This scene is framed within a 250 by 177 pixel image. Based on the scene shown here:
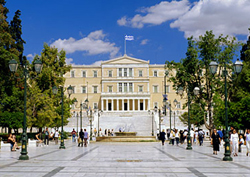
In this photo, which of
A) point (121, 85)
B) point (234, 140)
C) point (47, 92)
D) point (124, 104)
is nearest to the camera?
point (234, 140)

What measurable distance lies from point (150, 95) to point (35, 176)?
83.1 m

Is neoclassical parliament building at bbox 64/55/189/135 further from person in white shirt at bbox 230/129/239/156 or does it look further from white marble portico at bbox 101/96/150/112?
person in white shirt at bbox 230/129/239/156

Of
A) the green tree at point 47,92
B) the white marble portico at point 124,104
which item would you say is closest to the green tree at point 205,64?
the green tree at point 47,92

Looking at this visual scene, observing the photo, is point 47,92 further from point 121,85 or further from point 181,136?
point 121,85

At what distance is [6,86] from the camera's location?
126 feet

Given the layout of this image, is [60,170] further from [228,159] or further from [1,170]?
[228,159]

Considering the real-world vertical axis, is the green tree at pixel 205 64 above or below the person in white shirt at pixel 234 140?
above

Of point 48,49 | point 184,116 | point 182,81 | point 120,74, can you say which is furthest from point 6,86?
point 120,74

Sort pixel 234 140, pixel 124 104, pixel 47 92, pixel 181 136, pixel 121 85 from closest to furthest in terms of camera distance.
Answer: pixel 234 140
pixel 181 136
pixel 47 92
pixel 124 104
pixel 121 85

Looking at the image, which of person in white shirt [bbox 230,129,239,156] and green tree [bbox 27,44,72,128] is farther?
green tree [bbox 27,44,72,128]

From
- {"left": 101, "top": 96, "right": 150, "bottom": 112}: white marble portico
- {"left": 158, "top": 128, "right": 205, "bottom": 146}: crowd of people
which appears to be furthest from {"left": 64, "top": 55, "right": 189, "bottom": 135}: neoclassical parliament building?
{"left": 158, "top": 128, "right": 205, "bottom": 146}: crowd of people

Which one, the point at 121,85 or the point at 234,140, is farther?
the point at 121,85

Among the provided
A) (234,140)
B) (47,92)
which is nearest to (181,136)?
(234,140)

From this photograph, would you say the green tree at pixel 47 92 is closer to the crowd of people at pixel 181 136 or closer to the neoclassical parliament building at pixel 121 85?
the crowd of people at pixel 181 136
